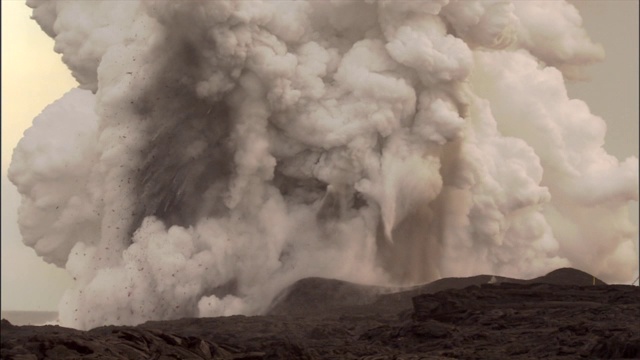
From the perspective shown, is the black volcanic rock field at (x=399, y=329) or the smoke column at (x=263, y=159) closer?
the black volcanic rock field at (x=399, y=329)

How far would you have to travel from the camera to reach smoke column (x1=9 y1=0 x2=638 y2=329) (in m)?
50.3

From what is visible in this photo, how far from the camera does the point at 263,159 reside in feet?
172

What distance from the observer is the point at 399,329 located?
41031 millimetres

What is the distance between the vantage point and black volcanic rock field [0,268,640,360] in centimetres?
3048

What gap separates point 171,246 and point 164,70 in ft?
24.6

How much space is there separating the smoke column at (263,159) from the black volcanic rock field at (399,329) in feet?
8.30

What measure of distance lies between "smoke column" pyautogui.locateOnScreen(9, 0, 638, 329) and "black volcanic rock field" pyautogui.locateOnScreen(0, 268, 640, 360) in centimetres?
253

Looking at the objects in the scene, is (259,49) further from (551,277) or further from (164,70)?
(551,277)

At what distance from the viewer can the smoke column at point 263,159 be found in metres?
50.3

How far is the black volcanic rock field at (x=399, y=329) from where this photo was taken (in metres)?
30.5

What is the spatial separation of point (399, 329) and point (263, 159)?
45.8 feet

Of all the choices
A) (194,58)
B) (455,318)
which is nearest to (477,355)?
(455,318)

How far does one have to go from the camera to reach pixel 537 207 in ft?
182

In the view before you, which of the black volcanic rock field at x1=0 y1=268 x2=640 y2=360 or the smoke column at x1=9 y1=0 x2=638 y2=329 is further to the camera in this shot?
the smoke column at x1=9 y1=0 x2=638 y2=329
